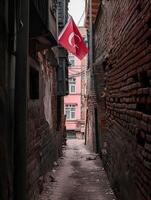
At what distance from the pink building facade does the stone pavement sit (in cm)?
2184

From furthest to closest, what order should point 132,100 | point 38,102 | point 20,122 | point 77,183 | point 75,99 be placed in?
point 75,99 → point 77,183 → point 38,102 → point 132,100 → point 20,122

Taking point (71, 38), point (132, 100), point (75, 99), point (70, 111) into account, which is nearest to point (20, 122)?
point (132, 100)

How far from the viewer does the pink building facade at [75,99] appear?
109 feet

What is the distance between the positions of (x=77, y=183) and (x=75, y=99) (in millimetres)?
26013

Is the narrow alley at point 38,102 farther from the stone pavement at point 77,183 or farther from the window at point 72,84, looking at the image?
the window at point 72,84

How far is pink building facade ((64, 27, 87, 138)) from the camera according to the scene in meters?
33.3

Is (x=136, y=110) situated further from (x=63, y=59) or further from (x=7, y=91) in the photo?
(x=63, y=59)

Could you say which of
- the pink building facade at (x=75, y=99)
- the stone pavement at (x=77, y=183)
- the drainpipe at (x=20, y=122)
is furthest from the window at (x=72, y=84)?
the drainpipe at (x=20, y=122)

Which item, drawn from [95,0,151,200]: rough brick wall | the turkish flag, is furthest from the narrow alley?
the turkish flag

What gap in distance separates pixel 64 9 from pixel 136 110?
1106 centimetres

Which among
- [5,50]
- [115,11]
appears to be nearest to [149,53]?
[5,50]

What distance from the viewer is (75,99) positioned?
34.5 metres

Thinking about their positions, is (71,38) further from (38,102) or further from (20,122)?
(20,122)

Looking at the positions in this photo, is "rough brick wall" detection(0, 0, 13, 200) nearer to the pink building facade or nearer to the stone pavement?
the stone pavement
